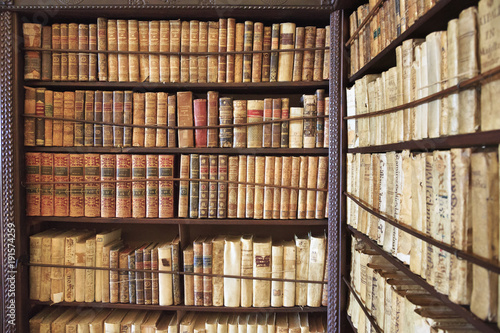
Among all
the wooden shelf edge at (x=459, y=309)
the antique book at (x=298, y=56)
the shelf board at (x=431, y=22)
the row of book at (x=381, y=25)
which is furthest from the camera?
the antique book at (x=298, y=56)

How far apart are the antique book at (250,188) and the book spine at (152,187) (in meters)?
0.41

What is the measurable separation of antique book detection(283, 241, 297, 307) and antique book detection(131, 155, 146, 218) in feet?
2.20

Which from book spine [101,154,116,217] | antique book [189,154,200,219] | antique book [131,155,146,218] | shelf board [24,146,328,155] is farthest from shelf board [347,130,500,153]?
book spine [101,154,116,217]

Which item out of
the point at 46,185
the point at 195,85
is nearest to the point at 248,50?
the point at 195,85

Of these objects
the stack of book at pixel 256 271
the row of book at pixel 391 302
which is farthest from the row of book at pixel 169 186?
the row of book at pixel 391 302

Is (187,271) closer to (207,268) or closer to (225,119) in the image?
(207,268)

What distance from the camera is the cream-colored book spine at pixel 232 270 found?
1.32 m

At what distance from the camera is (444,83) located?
626 mm

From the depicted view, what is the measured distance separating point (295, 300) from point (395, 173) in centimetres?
79

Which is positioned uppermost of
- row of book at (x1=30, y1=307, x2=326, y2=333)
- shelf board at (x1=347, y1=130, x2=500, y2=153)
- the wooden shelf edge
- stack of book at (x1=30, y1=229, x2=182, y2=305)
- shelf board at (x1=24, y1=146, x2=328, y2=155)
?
shelf board at (x1=24, y1=146, x2=328, y2=155)

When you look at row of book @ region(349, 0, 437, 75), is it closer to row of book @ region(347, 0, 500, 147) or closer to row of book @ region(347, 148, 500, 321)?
row of book @ region(347, 0, 500, 147)

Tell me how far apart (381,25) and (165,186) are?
1029 millimetres

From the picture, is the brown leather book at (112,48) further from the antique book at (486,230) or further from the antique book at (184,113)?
the antique book at (486,230)

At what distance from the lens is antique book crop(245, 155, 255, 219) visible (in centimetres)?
131
